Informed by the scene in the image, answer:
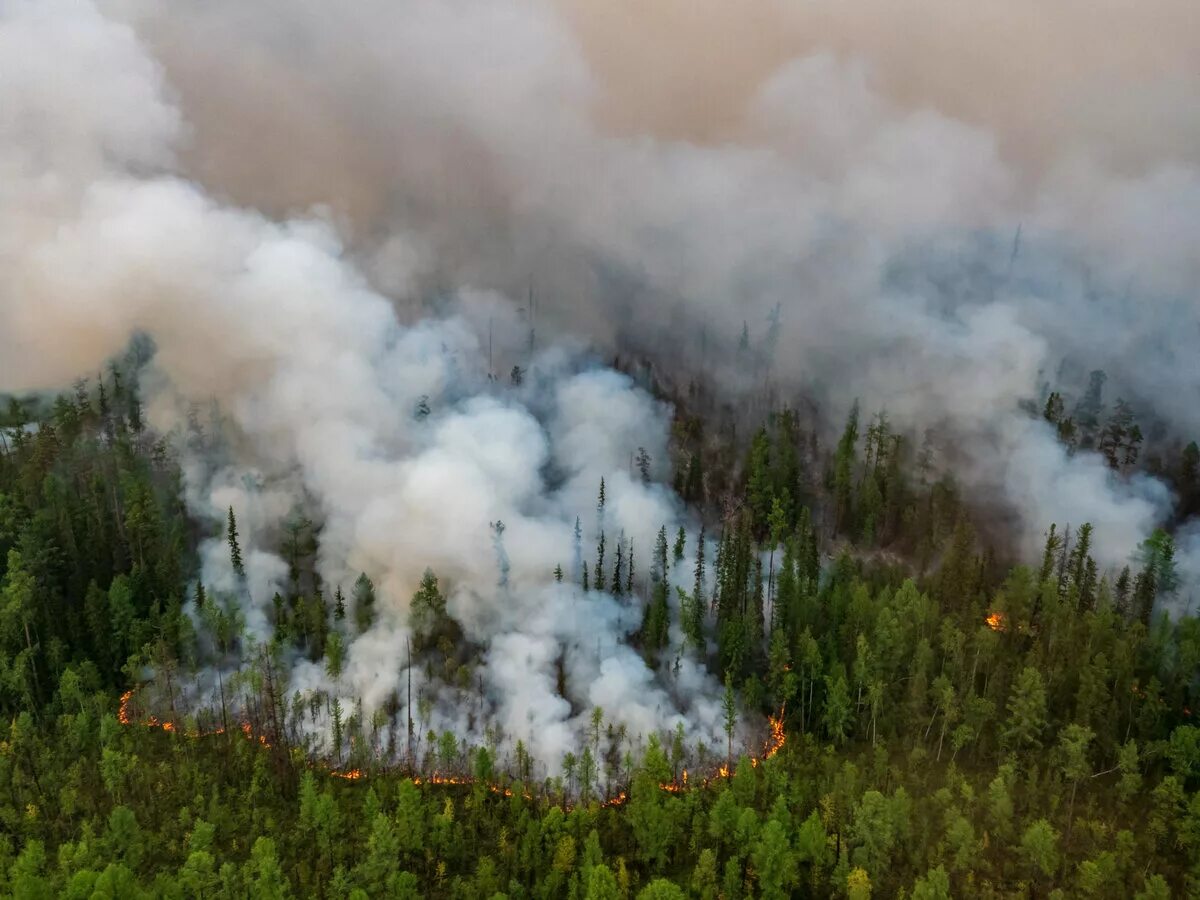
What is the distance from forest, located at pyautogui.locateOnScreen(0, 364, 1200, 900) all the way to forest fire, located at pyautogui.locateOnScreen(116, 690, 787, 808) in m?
0.46

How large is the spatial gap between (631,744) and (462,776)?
24.6 metres

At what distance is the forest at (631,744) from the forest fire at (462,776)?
46 cm

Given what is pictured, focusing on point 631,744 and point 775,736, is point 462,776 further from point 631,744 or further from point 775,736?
point 775,736

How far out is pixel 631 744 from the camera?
384 ft

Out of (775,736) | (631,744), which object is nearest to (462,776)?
(631,744)

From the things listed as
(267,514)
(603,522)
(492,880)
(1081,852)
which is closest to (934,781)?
(1081,852)

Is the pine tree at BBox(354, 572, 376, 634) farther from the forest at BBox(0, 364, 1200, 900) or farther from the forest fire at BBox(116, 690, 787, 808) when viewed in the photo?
the forest fire at BBox(116, 690, 787, 808)

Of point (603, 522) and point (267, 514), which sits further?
point (603, 522)

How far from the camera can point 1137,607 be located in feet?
478

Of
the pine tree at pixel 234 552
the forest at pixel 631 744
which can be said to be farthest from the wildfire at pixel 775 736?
the pine tree at pixel 234 552

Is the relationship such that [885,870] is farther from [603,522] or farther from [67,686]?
[67,686]

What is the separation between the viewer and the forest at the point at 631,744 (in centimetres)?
9444

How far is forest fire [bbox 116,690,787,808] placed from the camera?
111062mm

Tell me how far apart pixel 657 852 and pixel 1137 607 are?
341 ft
